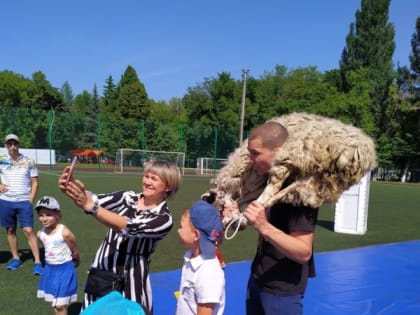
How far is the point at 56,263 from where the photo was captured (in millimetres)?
4266

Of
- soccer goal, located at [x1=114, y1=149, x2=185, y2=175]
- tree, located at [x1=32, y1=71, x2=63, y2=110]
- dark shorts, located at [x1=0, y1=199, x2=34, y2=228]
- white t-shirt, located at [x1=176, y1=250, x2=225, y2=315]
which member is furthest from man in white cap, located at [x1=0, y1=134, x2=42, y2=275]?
tree, located at [x1=32, y1=71, x2=63, y2=110]

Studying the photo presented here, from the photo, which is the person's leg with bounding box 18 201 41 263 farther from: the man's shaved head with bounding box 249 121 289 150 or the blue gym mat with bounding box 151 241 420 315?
the man's shaved head with bounding box 249 121 289 150

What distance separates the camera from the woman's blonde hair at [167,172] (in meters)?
2.96

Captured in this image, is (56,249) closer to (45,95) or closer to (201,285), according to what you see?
(201,285)

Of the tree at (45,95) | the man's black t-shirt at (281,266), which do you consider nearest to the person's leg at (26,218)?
the man's black t-shirt at (281,266)

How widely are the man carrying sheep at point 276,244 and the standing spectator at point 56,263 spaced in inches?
89.9

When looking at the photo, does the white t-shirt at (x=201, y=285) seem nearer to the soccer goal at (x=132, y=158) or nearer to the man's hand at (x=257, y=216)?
the man's hand at (x=257, y=216)

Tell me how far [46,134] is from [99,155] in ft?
14.0

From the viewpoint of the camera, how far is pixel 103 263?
9.59ft

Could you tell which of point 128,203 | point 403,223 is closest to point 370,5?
point 403,223

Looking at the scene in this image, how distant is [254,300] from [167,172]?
1019 mm

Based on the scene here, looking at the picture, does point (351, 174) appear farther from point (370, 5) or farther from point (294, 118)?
point (370, 5)

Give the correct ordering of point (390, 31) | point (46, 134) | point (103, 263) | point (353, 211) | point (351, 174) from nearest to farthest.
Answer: point (351, 174), point (103, 263), point (353, 211), point (46, 134), point (390, 31)

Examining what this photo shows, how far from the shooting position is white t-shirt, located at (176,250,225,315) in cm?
257
